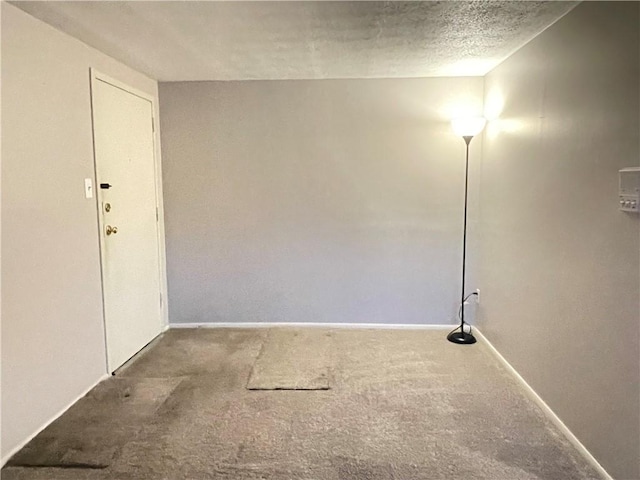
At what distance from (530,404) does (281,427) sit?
1.43 m

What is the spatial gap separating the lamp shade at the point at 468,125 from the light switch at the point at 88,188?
260cm

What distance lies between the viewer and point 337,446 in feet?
7.34

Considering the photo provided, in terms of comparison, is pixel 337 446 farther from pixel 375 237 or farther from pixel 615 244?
pixel 375 237

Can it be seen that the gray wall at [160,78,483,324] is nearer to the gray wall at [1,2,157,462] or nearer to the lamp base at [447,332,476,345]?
the lamp base at [447,332,476,345]

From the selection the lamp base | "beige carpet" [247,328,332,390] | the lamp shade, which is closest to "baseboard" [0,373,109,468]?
"beige carpet" [247,328,332,390]

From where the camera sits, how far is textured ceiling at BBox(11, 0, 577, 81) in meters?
2.18

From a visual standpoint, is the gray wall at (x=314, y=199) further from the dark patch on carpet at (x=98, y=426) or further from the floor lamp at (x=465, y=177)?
the dark patch on carpet at (x=98, y=426)

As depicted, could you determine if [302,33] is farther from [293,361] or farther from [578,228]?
[293,361]

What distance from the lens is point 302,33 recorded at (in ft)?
8.41

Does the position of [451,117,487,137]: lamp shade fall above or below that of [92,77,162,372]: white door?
above

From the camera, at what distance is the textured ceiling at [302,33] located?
7.14ft

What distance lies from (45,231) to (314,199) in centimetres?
208

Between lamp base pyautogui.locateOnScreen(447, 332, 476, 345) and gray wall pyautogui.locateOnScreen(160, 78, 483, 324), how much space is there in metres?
0.23

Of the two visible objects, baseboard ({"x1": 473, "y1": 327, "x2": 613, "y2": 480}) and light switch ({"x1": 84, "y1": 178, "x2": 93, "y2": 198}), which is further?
light switch ({"x1": 84, "y1": 178, "x2": 93, "y2": 198})
